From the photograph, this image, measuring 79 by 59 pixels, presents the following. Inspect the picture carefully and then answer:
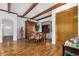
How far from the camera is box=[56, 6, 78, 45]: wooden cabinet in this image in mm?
2199

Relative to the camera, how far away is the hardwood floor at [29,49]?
2240 mm

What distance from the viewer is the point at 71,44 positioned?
222 centimetres

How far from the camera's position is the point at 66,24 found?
2277 millimetres

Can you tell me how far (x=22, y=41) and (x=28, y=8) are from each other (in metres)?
0.64

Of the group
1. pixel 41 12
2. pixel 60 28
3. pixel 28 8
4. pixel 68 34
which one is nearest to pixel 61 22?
pixel 60 28

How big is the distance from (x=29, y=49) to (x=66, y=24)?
829 mm

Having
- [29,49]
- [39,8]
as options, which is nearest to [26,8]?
[39,8]

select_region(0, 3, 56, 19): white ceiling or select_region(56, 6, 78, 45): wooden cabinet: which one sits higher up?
select_region(0, 3, 56, 19): white ceiling

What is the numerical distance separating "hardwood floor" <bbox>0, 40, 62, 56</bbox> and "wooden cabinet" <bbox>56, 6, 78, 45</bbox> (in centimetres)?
17

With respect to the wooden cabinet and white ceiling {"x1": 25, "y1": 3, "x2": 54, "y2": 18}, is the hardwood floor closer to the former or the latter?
the wooden cabinet

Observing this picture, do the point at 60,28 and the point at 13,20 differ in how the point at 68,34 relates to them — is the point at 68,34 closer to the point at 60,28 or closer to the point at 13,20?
the point at 60,28

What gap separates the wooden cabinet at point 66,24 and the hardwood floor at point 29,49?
0.57 feet

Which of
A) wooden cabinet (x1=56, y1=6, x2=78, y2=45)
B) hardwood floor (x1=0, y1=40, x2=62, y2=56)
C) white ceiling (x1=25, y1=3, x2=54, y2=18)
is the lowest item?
hardwood floor (x1=0, y1=40, x2=62, y2=56)

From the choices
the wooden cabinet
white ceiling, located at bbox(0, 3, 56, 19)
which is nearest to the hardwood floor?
the wooden cabinet
